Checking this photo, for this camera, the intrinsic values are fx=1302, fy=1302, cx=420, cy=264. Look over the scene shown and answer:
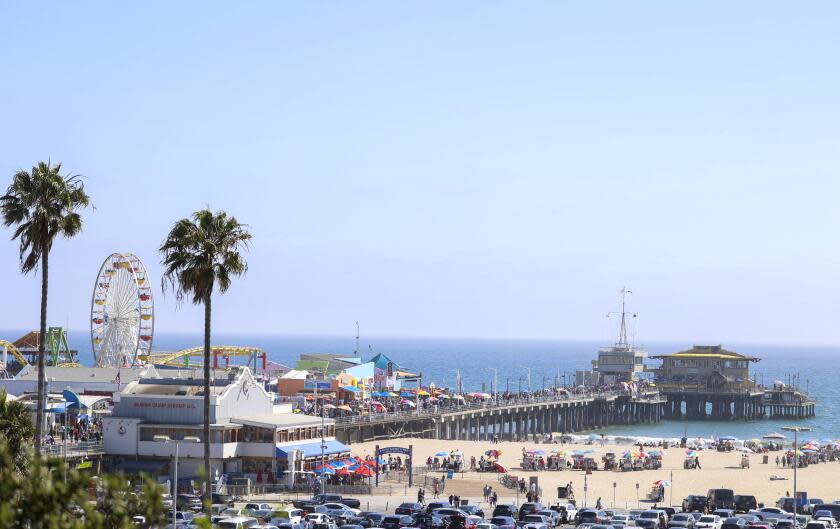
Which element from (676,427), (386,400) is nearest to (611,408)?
(676,427)

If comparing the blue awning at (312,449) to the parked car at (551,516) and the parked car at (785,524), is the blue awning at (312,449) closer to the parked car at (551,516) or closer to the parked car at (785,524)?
the parked car at (551,516)

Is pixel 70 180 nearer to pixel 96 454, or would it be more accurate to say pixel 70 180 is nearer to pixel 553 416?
pixel 96 454

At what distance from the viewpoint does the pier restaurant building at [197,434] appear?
59.2m

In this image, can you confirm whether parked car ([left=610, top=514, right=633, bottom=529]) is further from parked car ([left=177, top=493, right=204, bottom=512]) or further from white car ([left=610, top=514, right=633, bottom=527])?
parked car ([left=177, top=493, right=204, bottom=512])

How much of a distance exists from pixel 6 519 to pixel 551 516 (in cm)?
3855

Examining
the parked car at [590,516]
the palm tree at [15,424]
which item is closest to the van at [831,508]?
the parked car at [590,516]

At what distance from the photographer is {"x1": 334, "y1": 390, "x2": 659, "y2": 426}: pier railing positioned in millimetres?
83438

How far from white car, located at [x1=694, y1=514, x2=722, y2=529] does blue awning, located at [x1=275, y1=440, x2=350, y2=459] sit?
1983 cm

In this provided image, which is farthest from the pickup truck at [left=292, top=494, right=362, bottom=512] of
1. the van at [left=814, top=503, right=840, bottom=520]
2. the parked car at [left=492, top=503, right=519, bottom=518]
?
the van at [left=814, top=503, right=840, bottom=520]

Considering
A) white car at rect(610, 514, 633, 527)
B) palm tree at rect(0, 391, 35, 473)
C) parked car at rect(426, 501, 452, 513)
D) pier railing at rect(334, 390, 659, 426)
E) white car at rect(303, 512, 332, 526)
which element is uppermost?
palm tree at rect(0, 391, 35, 473)

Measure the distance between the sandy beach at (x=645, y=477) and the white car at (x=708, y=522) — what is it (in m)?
7.64

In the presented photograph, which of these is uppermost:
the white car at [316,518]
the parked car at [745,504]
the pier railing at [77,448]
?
the pier railing at [77,448]

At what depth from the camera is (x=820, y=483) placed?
70.3 m

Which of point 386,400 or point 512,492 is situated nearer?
point 512,492
